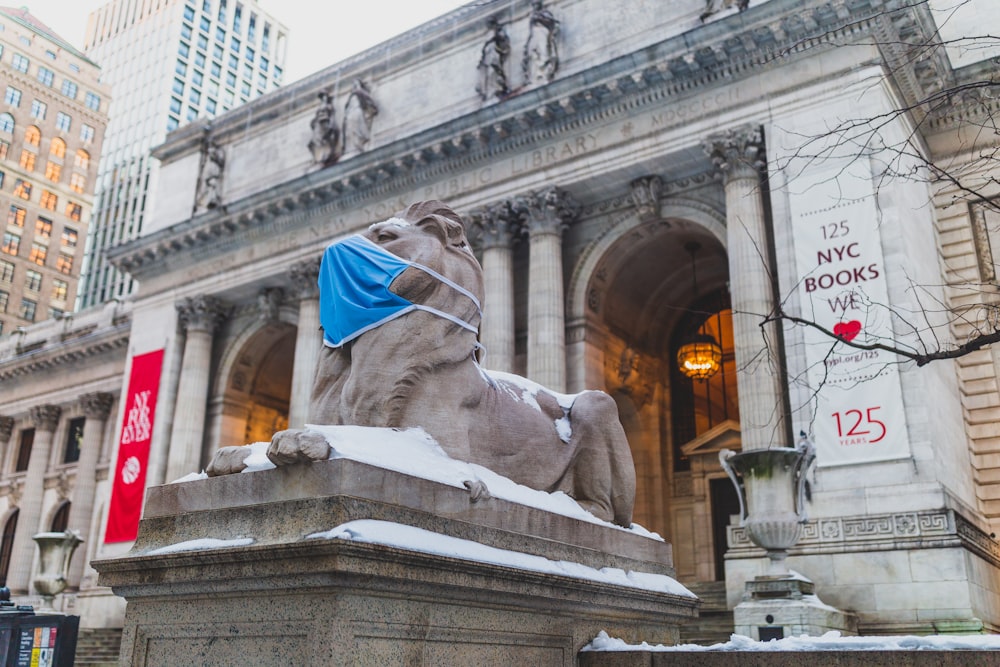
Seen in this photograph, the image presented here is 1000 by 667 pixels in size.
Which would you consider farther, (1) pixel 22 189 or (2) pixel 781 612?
(1) pixel 22 189

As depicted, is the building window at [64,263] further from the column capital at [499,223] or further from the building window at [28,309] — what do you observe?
the column capital at [499,223]

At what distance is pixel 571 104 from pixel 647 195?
3132 mm

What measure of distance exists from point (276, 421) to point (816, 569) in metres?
22.9

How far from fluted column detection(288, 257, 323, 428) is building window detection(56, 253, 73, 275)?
5754 centimetres

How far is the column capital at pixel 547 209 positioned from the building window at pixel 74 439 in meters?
28.5

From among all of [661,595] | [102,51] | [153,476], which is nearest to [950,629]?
[661,595]

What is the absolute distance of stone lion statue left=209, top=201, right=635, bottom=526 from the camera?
17.5 ft

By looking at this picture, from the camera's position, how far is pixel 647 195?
2380 centimetres

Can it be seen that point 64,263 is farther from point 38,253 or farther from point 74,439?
point 74,439

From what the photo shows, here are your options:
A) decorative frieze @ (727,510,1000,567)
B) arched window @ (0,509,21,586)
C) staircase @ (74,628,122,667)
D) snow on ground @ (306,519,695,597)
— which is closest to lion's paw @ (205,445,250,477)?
snow on ground @ (306,519,695,597)

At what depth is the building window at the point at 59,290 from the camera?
77.1m

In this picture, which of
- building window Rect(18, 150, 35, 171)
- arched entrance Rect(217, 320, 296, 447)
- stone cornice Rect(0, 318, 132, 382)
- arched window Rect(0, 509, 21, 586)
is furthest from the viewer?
building window Rect(18, 150, 35, 171)

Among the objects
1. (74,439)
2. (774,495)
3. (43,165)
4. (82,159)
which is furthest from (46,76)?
(774,495)

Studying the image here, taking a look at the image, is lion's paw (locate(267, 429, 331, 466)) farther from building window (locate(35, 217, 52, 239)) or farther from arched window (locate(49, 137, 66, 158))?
arched window (locate(49, 137, 66, 158))
